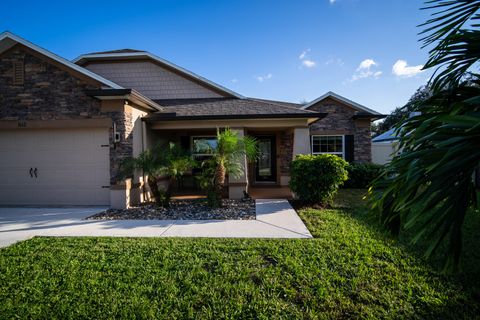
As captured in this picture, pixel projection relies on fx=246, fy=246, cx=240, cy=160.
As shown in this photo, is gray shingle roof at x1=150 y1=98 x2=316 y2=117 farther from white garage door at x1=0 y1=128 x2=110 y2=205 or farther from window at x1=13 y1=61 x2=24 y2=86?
window at x1=13 y1=61 x2=24 y2=86

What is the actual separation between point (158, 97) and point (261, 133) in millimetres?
5679

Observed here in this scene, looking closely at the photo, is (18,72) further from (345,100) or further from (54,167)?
(345,100)

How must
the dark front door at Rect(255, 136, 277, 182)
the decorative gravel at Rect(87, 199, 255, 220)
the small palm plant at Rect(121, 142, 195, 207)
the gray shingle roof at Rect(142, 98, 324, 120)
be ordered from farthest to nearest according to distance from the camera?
the dark front door at Rect(255, 136, 277, 182) → the gray shingle roof at Rect(142, 98, 324, 120) → the small palm plant at Rect(121, 142, 195, 207) → the decorative gravel at Rect(87, 199, 255, 220)

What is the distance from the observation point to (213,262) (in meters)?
4.05

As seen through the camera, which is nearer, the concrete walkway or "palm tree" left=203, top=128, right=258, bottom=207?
the concrete walkway

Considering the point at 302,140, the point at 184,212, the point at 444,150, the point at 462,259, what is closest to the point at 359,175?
the point at 302,140

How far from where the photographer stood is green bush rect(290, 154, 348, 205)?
7926 millimetres

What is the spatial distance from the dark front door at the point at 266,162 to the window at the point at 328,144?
264 centimetres

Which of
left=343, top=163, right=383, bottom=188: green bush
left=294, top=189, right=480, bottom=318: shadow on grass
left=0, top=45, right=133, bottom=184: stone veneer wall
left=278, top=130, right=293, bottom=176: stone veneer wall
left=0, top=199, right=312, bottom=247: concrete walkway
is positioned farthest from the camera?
left=278, top=130, right=293, bottom=176: stone veneer wall

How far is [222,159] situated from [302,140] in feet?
11.8

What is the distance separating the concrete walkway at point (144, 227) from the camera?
548cm

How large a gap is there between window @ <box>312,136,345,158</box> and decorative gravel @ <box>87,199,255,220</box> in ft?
23.7

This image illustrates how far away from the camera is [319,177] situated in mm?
7902

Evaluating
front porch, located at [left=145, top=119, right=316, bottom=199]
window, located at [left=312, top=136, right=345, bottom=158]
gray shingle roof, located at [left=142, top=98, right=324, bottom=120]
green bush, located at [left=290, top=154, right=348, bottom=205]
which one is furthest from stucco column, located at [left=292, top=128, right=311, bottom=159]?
window, located at [left=312, top=136, right=345, bottom=158]
